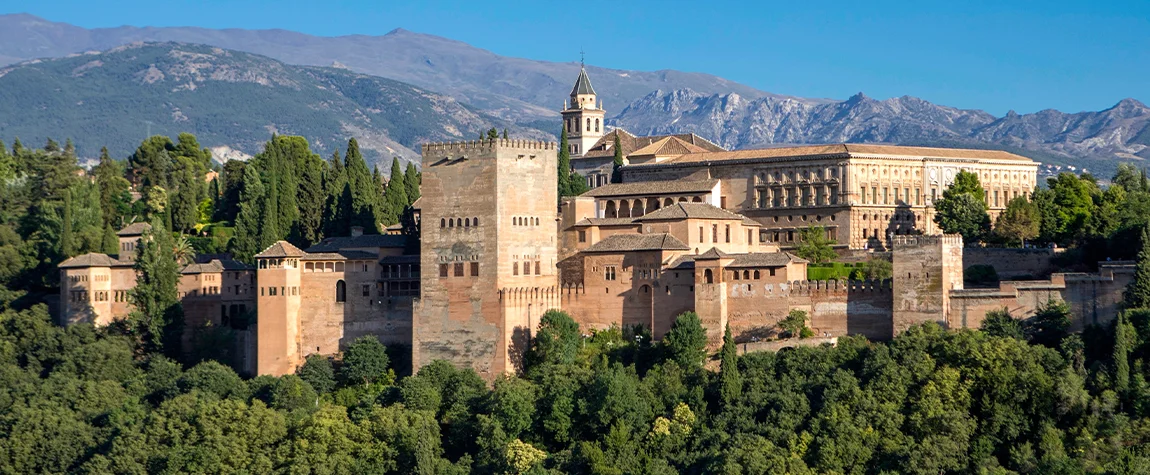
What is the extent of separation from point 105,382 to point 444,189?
56.2 ft

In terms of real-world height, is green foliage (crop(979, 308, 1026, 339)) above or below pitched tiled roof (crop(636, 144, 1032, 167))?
below

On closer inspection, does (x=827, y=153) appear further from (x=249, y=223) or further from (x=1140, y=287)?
(x=249, y=223)

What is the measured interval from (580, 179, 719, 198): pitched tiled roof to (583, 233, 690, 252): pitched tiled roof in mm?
9188

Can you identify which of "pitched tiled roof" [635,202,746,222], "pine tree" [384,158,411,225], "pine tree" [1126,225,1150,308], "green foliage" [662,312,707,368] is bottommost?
"green foliage" [662,312,707,368]

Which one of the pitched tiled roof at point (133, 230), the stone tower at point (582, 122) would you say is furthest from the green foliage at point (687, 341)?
the stone tower at point (582, 122)

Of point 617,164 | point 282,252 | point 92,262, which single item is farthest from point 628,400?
point 617,164

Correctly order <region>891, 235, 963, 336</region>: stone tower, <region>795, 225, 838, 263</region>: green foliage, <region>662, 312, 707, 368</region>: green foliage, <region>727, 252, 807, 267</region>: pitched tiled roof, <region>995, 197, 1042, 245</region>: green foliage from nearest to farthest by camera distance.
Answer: <region>891, 235, 963, 336</region>: stone tower → <region>662, 312, 707, 368</region>: green foliage → <region>727, 252, 807, 267</region>: pitched tiled roof → <region>795, 225, 838, 263</region>: green foliage → <region>995, 197, 1042, 245</region>: green foliage

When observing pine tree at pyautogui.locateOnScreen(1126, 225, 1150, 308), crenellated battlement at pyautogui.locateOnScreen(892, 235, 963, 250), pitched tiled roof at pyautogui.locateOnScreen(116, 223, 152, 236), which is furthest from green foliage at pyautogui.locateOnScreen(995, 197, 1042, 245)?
pitched tiled roof at pyautogui.locateOnScreen(116, 223, 152, 236)

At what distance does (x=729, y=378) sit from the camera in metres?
61.7

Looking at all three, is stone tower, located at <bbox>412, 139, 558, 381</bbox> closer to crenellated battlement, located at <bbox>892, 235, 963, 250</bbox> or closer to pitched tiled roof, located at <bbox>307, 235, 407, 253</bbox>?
pitched tiled roof, located at <bbox>307, 235, 407, 253</bbox>

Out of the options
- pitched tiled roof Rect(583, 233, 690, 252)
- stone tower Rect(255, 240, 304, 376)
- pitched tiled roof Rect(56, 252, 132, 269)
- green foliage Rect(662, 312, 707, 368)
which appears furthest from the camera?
pitched tiled roof Rect(56, 252, 132, 269)

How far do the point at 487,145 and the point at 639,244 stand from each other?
710 centimetres

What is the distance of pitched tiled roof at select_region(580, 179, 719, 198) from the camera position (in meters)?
79.7

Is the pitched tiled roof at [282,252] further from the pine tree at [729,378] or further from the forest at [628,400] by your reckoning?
the pine tree at [729,378]
